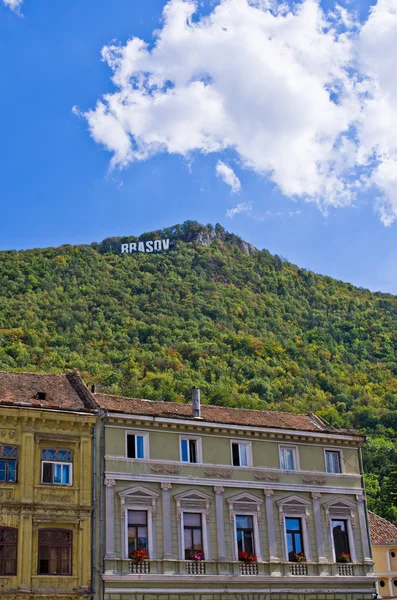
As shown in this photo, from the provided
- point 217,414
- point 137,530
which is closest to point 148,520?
point 137,530

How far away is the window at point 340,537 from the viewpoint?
44406mm

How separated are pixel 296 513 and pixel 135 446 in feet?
30.9

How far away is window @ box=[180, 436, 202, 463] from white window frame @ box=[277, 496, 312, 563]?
5.01 meters

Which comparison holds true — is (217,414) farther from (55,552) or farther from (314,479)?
(55,552)

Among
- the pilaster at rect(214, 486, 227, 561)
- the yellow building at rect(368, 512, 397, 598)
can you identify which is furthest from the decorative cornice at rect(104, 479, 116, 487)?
the yellow building at rect(368, 512, 397, 598)

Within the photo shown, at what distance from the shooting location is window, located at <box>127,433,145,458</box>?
135ft

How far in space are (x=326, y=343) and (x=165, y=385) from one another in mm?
50028

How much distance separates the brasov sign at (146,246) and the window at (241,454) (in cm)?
14099

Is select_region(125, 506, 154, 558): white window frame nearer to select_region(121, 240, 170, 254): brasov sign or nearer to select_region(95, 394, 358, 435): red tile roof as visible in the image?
select_region(95, 394, 358, 435): red tile roof

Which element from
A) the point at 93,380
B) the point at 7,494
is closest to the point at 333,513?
the point at 7,494

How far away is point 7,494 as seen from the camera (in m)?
37.7

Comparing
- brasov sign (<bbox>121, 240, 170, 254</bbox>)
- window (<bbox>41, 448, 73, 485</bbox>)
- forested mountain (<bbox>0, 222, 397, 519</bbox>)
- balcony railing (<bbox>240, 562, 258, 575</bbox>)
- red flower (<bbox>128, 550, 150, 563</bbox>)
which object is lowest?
balcony railing (<bbox>240, 562, 258, 575</bbox>)

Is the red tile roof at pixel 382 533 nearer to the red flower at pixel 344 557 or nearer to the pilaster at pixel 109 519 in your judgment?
the red flower at pixel 344 557

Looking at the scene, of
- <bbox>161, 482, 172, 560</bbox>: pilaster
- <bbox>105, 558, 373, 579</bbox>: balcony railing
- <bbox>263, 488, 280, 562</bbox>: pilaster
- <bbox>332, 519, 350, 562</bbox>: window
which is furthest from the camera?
<bbox>332, 519, 350, 562</bbox>: window
